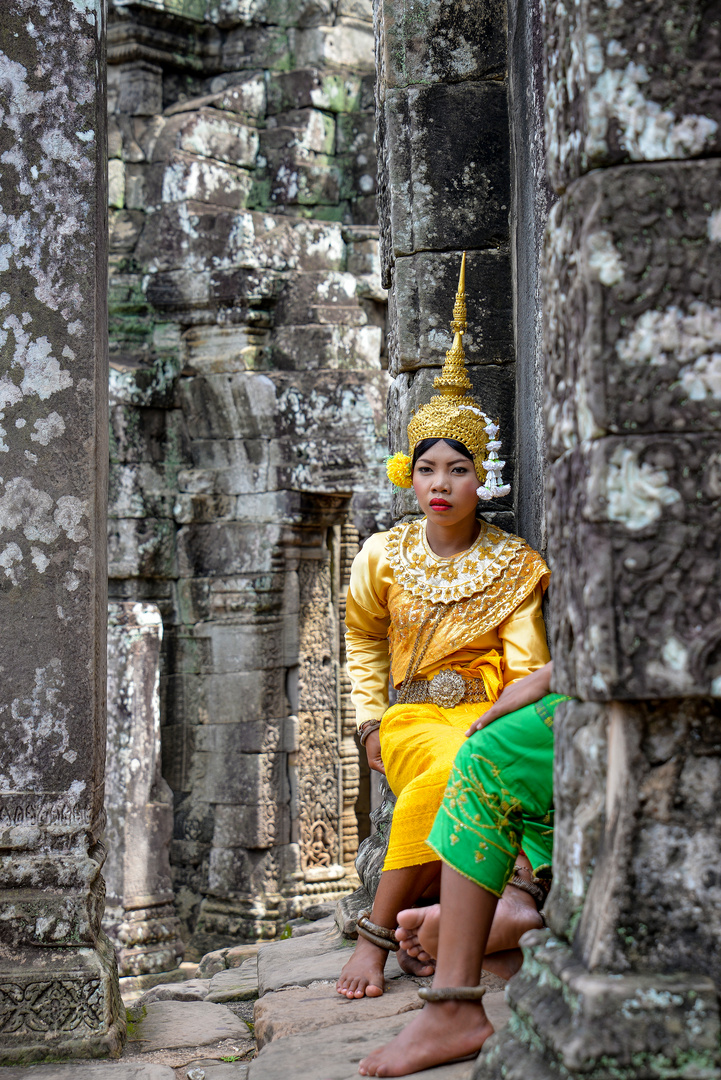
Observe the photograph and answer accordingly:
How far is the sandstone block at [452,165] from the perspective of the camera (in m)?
3.87

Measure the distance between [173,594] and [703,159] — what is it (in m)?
6.91

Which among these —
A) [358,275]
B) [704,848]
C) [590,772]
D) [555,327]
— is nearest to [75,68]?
[555,327]

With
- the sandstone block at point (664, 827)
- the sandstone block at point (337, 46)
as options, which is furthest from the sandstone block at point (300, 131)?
the sandstone block at point (664, 827)

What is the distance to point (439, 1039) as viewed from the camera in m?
2.10

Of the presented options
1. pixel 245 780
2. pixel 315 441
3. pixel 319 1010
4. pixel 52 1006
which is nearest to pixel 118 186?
pixel 315 441

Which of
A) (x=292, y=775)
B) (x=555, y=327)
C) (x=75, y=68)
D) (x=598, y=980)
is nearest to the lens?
(x=598, y=980)

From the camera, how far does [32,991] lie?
2.68 metres

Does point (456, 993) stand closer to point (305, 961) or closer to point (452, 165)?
point (305, 961)

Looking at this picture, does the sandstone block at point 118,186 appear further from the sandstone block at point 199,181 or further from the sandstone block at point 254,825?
the sandstone block at point 254,825

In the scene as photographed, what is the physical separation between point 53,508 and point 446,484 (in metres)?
1.04

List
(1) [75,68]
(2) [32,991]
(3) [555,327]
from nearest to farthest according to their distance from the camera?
(3) [555,327] → (2) [32,991] → (1) [75,68]

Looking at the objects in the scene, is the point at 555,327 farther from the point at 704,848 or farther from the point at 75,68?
the point at 75,68

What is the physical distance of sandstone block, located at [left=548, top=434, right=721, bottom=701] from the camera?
5.37ft

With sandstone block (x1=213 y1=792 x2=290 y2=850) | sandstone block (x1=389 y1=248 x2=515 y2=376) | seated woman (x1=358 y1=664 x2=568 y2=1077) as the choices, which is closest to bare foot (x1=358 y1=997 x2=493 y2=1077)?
seated woman (x1=358 y1=664 x2=568 y2=1077)
